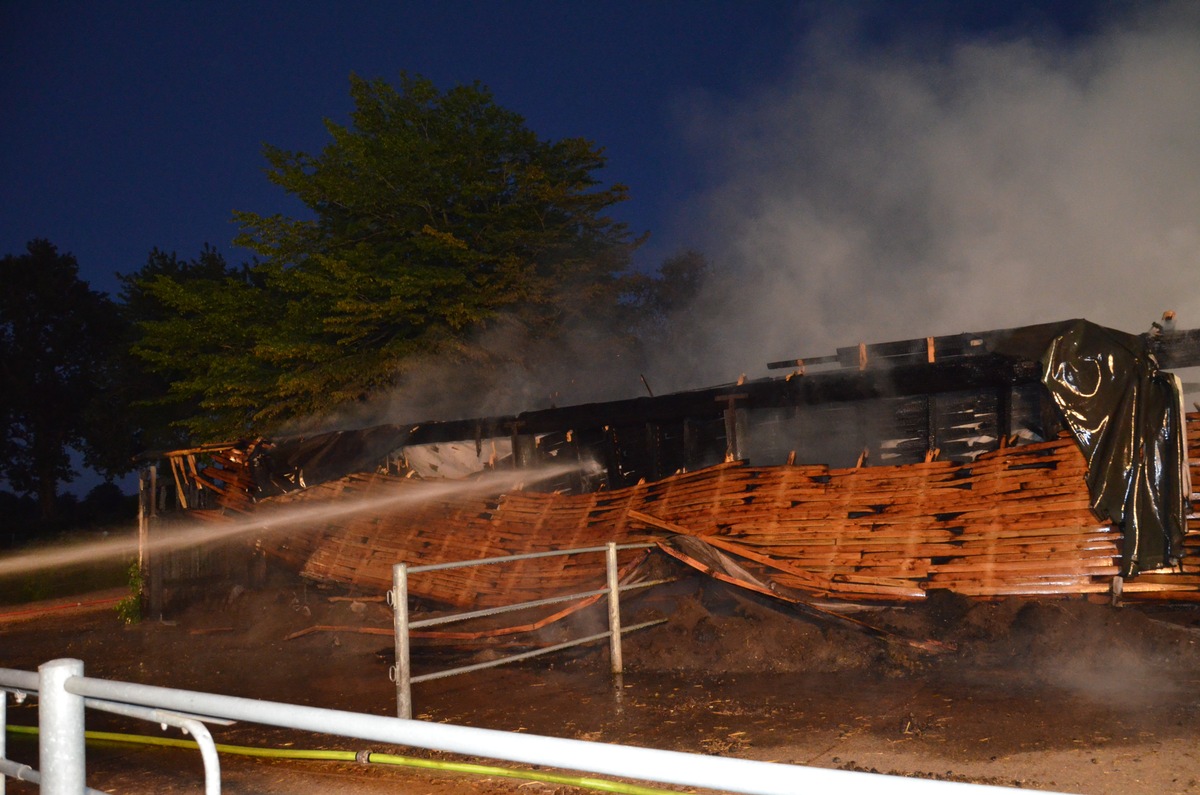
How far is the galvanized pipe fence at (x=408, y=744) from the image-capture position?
159 centimetres

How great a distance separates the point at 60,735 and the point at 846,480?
25.4 feet

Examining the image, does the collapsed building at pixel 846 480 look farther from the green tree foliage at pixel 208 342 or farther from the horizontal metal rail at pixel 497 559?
the green tree foliage at pixel 208 342

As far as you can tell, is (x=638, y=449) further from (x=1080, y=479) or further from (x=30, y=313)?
(x=30, y=313)

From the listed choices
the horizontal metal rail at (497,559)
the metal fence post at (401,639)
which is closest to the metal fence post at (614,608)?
the horizontal metal rail at (497,559)

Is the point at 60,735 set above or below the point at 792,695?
above

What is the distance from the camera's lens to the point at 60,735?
2.69m

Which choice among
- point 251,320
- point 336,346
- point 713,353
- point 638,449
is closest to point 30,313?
point 251,320

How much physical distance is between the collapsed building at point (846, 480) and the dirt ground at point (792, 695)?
483mm

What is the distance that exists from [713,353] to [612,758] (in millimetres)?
17620

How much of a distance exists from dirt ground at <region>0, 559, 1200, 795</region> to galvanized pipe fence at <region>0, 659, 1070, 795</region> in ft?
8.44

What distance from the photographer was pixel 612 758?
1736mm

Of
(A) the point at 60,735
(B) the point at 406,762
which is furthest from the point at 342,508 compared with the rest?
(A) the point at 60,735

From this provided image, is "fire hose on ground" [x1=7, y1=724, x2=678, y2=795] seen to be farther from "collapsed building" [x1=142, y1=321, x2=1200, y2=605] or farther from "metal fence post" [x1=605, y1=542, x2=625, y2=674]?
"collapsed building" [x1=142, y1=321, x2=1200, y2=605]

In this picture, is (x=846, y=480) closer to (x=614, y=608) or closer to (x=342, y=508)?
(x=614, y=608)
